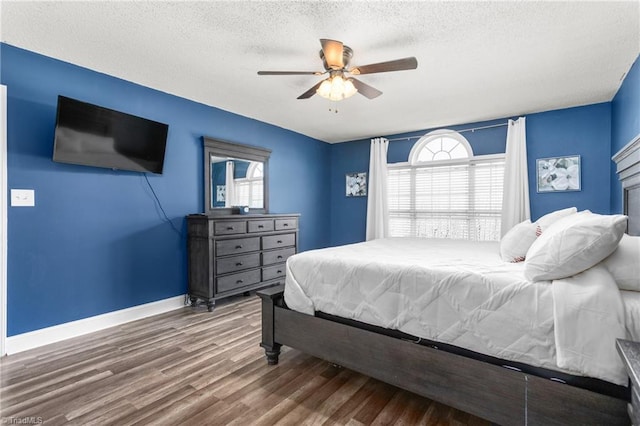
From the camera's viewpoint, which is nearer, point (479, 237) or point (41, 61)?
point (41, 61)

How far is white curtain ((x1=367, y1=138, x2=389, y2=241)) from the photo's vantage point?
210 inches

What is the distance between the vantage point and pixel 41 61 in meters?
2.64

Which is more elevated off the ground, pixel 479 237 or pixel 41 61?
pixel 41 61

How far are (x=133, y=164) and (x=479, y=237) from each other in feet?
15.0

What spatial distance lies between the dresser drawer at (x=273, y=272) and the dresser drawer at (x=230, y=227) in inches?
25.4

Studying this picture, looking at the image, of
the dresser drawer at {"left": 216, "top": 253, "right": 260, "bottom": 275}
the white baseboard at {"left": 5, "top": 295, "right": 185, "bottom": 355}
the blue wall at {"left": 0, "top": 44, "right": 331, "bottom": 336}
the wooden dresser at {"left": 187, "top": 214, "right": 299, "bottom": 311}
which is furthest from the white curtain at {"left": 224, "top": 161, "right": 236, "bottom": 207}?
the white baseboard at {"left": 5, "top": 295, "right": 185, "bottom": 355}

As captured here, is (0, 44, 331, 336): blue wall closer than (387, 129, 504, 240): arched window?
Yes

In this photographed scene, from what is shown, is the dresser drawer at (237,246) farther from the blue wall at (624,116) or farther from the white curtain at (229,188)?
the blue wall at (624,116)

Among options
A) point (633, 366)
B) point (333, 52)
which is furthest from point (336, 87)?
point (633, 366)

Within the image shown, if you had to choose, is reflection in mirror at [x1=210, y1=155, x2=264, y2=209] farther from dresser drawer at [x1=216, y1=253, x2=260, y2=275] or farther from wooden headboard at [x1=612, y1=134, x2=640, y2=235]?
wooden headboard at [x1=612, y1=134, x2=640, y2=235]

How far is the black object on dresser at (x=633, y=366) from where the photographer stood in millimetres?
904

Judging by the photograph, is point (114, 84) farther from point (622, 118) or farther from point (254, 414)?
point (622, 118)

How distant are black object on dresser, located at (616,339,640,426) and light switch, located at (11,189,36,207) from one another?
148 inches

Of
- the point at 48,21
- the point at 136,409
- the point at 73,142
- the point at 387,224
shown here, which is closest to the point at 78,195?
the point at 73,142
